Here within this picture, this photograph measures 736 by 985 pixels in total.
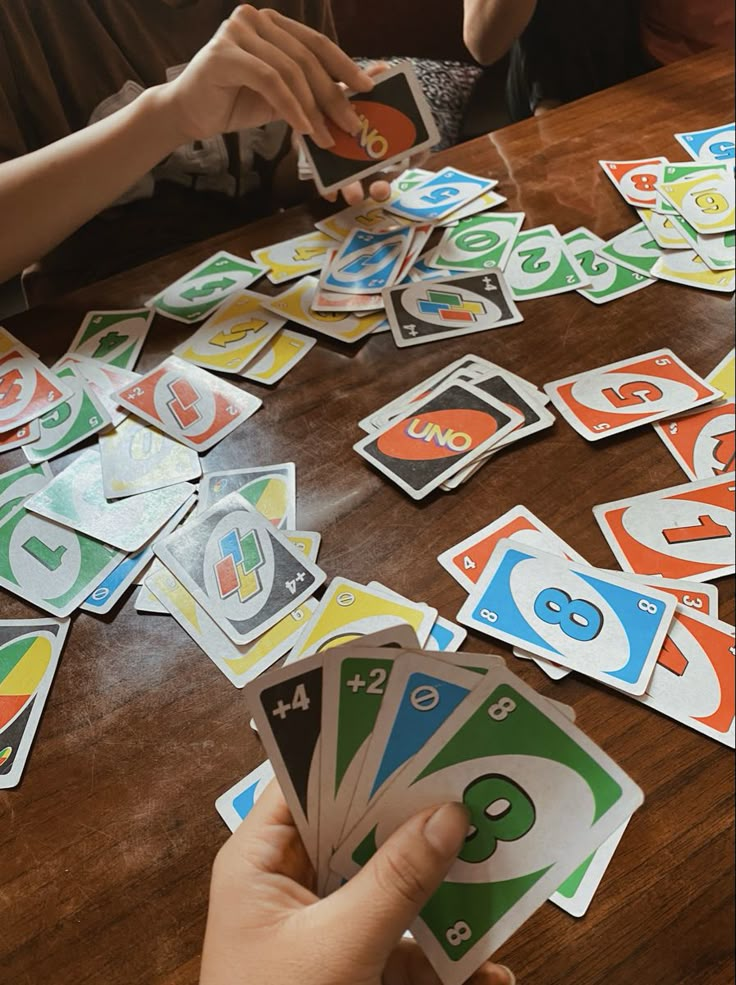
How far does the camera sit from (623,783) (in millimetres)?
421

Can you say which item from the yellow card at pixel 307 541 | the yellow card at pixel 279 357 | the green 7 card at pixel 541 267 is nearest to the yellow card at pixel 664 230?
the green 7 card at pixel 541 267

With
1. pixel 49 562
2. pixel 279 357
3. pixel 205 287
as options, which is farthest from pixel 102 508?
pixel 205 287

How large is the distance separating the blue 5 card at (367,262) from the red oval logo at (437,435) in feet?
0.82

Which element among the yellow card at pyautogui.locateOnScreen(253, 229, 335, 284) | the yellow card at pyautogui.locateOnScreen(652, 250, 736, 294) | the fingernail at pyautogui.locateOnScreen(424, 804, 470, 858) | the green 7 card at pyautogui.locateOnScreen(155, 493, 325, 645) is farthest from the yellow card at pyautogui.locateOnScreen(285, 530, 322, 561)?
the yellow card at pyautogui.locateOnScreen(652, 250, 736, 294)

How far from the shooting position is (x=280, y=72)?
37.1 inches

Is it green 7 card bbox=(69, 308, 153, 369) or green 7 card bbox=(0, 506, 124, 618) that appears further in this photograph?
green 7 card bbox=(69, 308, 153, 369)

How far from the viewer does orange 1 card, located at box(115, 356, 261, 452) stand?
2.73 feet

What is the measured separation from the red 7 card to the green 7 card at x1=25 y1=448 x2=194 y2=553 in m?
0.11

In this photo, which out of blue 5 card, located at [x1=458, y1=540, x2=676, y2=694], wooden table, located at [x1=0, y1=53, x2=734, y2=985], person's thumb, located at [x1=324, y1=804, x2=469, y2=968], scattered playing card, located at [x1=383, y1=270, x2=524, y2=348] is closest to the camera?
person's thumb, located at [x1=324, y1=804, x2=469, y2=968]

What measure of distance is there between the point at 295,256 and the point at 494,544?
21.9 inches

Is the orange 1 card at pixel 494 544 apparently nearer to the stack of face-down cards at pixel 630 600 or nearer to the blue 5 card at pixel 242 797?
the stack of face-down cards at pixel 630 600

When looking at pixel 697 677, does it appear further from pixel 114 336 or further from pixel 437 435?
pixel 114 336

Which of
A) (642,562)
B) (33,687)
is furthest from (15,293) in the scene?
(642,562)

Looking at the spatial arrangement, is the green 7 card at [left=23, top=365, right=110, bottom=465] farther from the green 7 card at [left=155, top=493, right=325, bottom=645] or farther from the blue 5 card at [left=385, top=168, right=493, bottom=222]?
the blue 5 card at [left=385, top=168, right=493, bottom=222]
